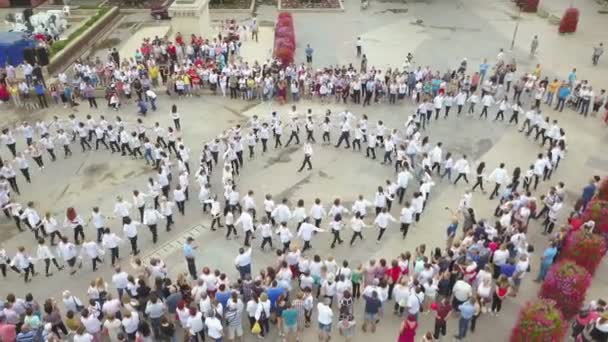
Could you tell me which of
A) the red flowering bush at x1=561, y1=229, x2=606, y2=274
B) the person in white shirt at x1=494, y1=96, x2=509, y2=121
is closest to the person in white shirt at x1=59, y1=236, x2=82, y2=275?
the red flowering bush at x1=561, y1=229, x2=606, y2=274

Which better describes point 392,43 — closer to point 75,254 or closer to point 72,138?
point 72,138

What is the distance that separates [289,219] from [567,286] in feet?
21.1

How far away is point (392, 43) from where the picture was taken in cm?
2859

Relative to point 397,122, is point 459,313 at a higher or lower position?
lower

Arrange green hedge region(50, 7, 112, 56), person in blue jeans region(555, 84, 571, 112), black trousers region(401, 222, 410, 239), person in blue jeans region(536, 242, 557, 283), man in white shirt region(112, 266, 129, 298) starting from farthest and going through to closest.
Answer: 1. green hedge region(50, 7, 112, 56)
2. person in blue jeans region(555, 84, 571, 112)
3. black trousers region(401, 222, 410, 239)
4. person in blue jeans region(536, 242, 557, 283)
5. man in white shirt region(112, 266, 129, 298)

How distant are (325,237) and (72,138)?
10209mm

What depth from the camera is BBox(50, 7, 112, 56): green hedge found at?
82.5 ft

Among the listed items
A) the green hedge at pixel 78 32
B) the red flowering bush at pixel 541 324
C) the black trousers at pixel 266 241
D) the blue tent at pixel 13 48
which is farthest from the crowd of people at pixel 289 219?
the blue tent at pixel 13 48

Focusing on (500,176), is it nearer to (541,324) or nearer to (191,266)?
(541,324)

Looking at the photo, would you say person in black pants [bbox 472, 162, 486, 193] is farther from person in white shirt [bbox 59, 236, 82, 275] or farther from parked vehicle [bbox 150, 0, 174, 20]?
parked vehicle [bbox 150, 0, 174, 20]

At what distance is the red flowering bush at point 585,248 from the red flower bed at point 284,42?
48.0 ft

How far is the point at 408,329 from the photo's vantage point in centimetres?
1002

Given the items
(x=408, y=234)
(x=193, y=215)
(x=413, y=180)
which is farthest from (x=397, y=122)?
(x=193, y=215)

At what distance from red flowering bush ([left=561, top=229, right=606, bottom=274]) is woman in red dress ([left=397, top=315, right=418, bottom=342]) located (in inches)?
174
